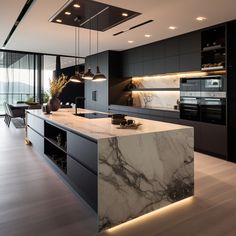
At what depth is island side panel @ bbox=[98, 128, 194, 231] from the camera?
2.31m

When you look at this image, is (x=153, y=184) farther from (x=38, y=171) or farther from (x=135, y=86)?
(x=135, y=86)

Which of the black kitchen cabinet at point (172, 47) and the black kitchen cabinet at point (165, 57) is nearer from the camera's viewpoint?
the black kitchen cabinet at point (165, 57)

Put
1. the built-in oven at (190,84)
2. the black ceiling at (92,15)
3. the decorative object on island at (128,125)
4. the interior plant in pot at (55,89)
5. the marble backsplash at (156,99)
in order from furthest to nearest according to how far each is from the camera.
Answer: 1. the marble backsplash at (156,99)
2. the built-in oven at (190,84)
3. the interior plant in pot at (55,89)
4. the black ceiling at (92,15)
5. the decorative object on island at (128,125)

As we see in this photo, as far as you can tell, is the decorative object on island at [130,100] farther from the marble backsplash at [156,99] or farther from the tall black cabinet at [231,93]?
the tall black cabinet at [231,93]

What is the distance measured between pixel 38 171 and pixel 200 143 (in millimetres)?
3294

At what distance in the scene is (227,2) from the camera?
3.68 meters

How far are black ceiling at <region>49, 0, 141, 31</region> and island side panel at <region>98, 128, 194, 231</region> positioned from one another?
2362 mm

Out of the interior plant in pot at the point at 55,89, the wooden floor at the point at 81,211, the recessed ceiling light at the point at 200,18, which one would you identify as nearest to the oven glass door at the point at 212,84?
the recessed ceiling light at the point at 200,18

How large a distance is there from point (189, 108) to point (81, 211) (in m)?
3.61

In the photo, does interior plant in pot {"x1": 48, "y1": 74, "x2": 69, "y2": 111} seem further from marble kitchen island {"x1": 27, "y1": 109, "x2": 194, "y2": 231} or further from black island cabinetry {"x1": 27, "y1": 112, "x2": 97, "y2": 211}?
marble kitchen island {"x1": 27, "y1": 109, "x2": 194, "y2": 231}

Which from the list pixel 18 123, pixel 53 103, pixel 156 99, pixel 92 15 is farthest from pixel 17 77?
pixel 92 15

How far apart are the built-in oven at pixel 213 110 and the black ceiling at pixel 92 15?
2.27 metres

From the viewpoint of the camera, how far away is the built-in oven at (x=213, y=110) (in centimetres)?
473

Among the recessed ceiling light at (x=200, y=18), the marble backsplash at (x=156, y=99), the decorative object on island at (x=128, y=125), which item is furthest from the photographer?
the marble backsplash at (x=156, y=99)
